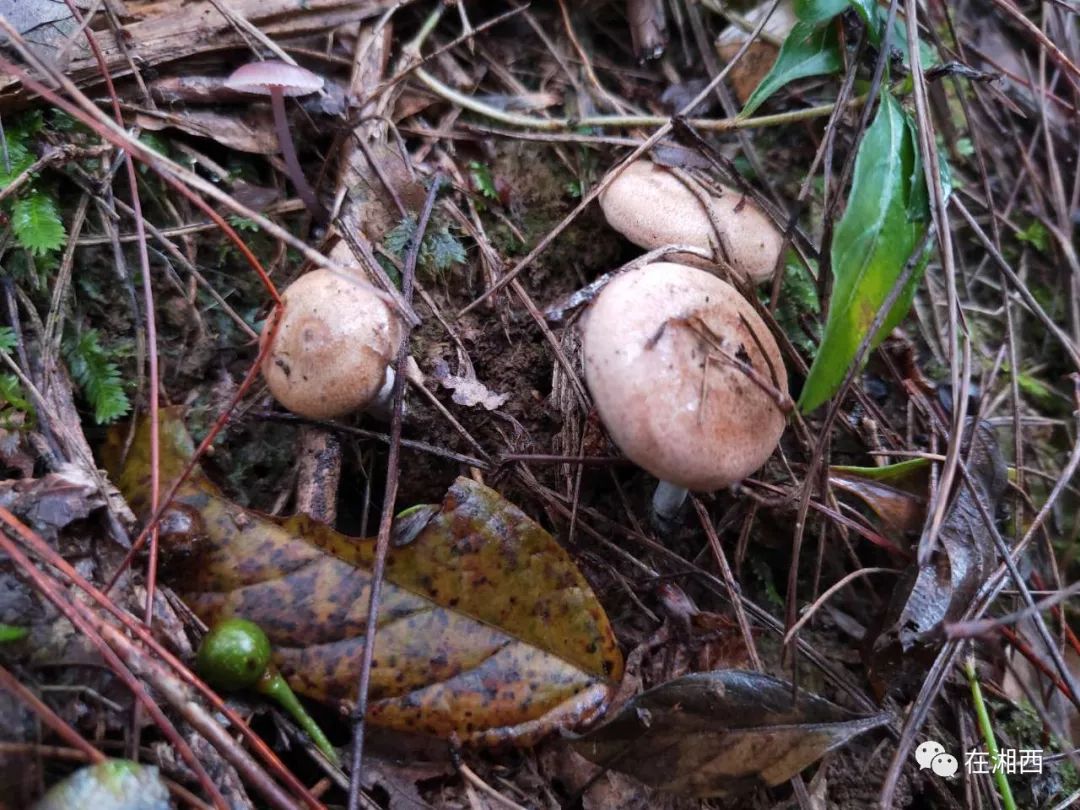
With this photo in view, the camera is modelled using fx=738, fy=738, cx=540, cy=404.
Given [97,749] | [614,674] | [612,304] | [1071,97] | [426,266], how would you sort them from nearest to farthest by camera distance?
[97,749], [612,304], [614,674], [426,266], [1071,97]

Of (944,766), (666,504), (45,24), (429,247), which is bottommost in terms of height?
(944,766)

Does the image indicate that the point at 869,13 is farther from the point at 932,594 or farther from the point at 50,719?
the point at 50,719

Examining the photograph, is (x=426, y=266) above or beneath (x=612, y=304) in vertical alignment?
beneath

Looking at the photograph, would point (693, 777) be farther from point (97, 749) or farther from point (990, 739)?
point (97, 749)

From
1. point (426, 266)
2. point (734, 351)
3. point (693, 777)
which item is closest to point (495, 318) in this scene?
point (426, 266)

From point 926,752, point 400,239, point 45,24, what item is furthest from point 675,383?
point 45,24

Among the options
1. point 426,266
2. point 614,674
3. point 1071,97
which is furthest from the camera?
point 1071,97

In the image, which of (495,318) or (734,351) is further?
(495,318)
